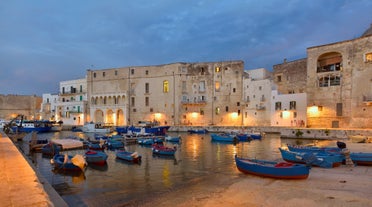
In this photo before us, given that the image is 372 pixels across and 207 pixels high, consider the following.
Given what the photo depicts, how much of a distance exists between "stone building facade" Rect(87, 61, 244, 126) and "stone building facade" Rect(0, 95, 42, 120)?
974 inches

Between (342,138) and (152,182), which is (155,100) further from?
(152,182)

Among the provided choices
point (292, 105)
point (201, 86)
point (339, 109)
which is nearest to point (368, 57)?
point (339, 109)

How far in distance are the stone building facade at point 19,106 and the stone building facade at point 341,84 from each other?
208 feet

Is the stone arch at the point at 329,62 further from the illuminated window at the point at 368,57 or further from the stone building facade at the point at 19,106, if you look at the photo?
the stone building facade at the point at 19,106

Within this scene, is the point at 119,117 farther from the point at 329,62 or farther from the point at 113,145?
the point at 329,62

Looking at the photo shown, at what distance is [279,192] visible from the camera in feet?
31.9

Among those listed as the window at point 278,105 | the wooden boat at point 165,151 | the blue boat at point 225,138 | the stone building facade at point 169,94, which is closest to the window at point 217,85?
the stone building facade at point 169,94

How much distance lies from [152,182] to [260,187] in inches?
187

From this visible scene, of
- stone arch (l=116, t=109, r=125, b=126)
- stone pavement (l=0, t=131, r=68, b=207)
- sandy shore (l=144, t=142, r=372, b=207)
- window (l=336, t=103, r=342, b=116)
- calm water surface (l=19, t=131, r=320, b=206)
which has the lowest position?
calm water surface (l=19, t=131, r=320, b=206)

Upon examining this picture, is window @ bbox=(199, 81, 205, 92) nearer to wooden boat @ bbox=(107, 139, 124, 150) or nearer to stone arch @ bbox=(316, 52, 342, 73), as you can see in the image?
stone arch @ bbox=(316, 52, 342, 73)

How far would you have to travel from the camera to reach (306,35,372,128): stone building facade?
103ft

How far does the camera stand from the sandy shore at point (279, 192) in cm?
861

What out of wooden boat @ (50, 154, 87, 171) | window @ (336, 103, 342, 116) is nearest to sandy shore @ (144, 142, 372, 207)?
wooden boat @ (50, 154, 87, 171)

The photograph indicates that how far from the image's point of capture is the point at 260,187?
412 inches
